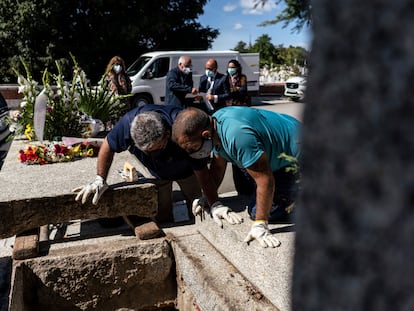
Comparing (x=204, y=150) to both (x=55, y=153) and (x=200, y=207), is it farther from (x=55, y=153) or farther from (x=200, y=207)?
(x=55, y=153)

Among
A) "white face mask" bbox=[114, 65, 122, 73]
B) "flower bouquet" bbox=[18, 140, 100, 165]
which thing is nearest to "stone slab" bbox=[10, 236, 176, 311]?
"flower bouquet" bbox=[18, 140, 100, 165]

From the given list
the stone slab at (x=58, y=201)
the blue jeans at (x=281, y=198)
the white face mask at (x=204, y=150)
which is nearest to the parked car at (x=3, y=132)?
the stone slab at (x=58, y=201)

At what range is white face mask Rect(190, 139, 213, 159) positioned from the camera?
9.04 ft

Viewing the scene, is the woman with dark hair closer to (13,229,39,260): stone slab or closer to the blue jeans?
the blue jeans

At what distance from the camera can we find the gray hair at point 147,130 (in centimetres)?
292

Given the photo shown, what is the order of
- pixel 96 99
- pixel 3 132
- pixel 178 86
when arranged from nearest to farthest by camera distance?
1. pixel 96 99
2. pixel 178 86
3. pixel 3 132

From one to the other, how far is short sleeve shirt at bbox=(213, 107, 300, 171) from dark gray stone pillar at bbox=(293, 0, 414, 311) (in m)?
1.89

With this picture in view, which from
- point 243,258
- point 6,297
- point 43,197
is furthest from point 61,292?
point 243,258

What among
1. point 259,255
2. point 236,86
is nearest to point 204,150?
point 259,255

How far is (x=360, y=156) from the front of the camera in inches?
17.1

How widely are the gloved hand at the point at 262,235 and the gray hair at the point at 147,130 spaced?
2.80 ft

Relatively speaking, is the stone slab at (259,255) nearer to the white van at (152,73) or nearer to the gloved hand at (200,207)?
the gloved hand at (200,207)

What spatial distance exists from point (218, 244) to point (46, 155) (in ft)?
Answer: 6.94

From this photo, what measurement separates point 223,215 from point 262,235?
443mm
